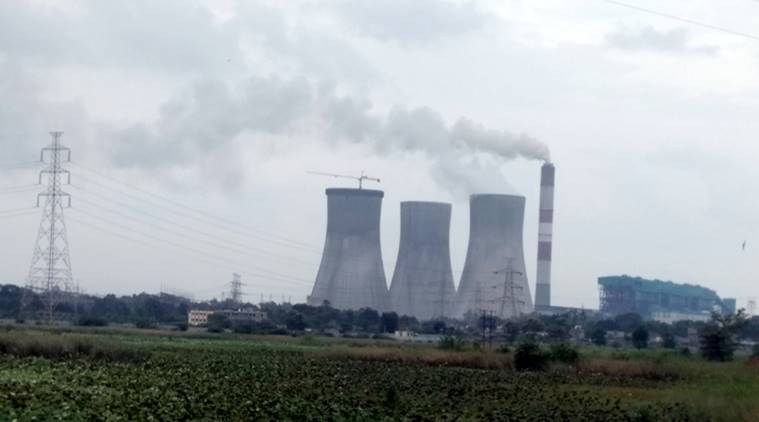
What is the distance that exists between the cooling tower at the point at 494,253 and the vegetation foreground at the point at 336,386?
26511 mm

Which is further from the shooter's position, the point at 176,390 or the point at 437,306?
the point at 437,306

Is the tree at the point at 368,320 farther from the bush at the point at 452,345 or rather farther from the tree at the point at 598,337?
the bush at the point at 452,345

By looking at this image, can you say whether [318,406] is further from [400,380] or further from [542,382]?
[542,382]

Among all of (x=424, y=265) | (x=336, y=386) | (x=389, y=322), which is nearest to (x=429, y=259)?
(x=424, y=265)

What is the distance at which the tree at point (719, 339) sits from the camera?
37.1 meters

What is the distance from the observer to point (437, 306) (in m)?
69.3

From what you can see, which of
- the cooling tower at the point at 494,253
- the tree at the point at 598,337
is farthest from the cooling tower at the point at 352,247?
the tree at the point at 598,337

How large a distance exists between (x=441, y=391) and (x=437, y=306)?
161ft

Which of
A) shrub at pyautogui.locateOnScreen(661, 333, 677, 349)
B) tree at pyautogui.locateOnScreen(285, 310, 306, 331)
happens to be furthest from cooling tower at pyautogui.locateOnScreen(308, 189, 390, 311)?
shrub at pyautogui.locateOnScreen(661, 333, 677, 349)

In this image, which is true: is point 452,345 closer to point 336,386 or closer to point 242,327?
point 336,386

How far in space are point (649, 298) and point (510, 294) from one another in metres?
41.0

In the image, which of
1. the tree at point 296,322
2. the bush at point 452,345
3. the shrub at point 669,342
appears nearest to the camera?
the bush at point 452,345

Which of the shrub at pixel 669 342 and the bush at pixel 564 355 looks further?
the shrub at pixel 669 342

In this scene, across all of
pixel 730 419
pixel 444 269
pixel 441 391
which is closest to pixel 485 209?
pixel 444 269
